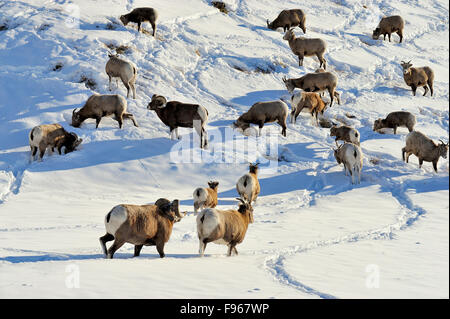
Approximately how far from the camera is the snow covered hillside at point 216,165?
947 cm

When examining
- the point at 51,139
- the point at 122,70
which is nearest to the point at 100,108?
the point at 51,139

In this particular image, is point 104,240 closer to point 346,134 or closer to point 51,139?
point 51,139

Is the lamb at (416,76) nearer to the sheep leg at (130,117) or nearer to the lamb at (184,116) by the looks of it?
the lamb at (184,116)

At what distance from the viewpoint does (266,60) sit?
2997 centimetres

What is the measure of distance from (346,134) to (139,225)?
46.6 feet

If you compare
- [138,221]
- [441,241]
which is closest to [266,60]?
[441,241]

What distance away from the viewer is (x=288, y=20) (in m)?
34.5

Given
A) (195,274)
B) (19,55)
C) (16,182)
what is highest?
(19,55)

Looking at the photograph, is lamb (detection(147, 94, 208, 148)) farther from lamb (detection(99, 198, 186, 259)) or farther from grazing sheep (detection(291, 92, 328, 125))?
lamb (detection(99, 198, 186, 259))

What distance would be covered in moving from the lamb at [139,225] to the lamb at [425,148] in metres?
13.2

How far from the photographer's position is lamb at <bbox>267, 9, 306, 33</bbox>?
34500 mm

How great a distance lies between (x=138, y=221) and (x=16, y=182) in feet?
28.5

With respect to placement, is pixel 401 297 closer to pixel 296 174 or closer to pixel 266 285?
pixel 266 285

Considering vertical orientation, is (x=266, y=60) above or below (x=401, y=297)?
above
